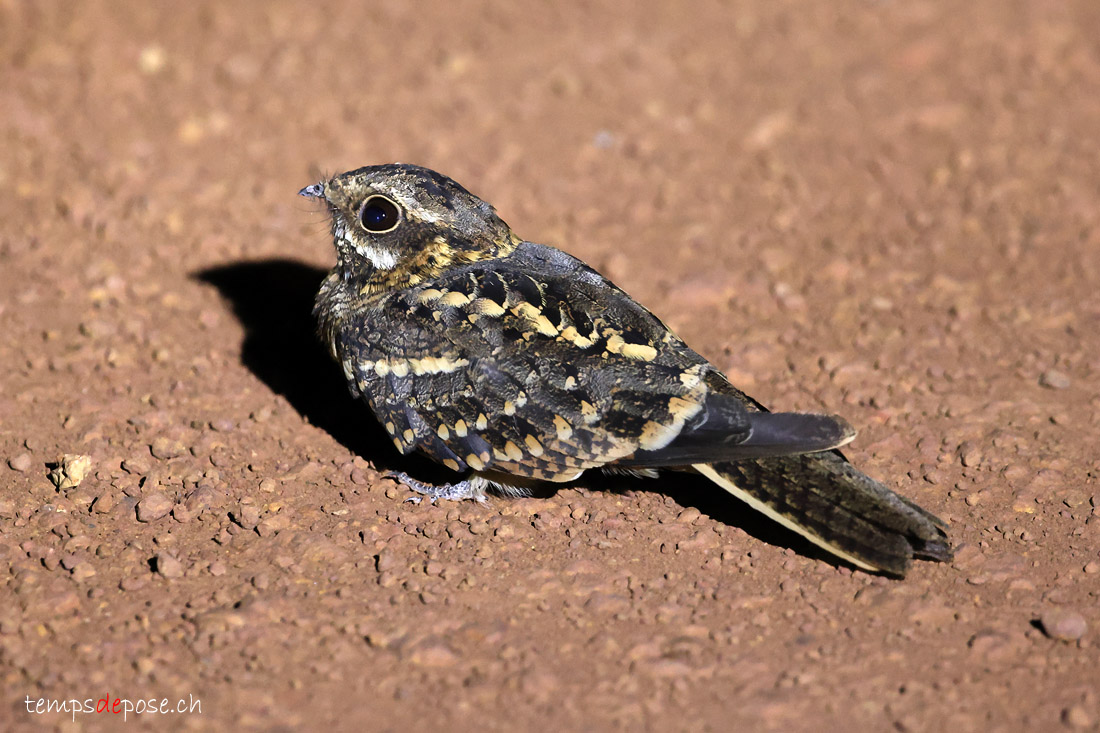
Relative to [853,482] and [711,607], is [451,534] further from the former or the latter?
[853,482]

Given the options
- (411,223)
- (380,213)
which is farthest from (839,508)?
(380,213)

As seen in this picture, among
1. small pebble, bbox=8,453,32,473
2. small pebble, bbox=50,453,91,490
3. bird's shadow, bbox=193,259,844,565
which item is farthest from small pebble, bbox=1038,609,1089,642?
small pebble, bbox=8,453,32,473

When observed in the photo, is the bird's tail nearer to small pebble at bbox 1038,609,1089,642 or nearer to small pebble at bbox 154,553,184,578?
small pebble at bbox 1038,609,1089,642

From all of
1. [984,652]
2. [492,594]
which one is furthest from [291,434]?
Result: [984,652]

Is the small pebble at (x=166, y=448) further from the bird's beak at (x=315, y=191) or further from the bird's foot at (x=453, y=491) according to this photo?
the bird's beak at (x=315, y=191)

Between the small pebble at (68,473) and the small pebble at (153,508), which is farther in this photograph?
the small pebble at (68,473)

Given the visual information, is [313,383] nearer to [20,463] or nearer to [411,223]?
[411,223]

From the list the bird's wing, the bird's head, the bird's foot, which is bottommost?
the bird's foot

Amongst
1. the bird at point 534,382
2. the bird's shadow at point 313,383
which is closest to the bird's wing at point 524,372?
the bird at point 534,382
